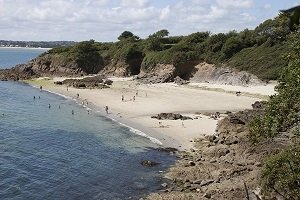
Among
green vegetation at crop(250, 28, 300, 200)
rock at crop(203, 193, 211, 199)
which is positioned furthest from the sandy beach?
green vegetation at crop(250, 28, 300, 200)

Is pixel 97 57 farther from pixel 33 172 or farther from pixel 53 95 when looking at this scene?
pixel 33 172

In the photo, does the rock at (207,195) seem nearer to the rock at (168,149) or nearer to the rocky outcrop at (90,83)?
the rock at (168,149)

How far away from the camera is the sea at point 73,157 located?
26.8m

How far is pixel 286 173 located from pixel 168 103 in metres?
44.9

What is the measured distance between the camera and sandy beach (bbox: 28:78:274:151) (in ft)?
140

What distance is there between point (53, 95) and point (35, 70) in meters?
37.5

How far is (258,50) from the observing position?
81625mm

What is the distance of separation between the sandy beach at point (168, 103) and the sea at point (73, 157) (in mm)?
2468

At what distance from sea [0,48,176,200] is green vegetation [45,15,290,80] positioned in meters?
34.6

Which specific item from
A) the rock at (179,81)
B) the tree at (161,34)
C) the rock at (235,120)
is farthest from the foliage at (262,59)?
the tree at (161,34)

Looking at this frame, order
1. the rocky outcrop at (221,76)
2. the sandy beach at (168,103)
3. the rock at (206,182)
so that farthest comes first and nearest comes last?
the rocky outcrop at (221,76), the sandy beach at (168,103), the rock at (206,182)

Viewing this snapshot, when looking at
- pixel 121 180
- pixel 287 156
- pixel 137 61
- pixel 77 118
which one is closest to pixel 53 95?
pixel 77 118

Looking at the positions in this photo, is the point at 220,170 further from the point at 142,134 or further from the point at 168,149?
the point at 142,134

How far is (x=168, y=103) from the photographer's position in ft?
197
